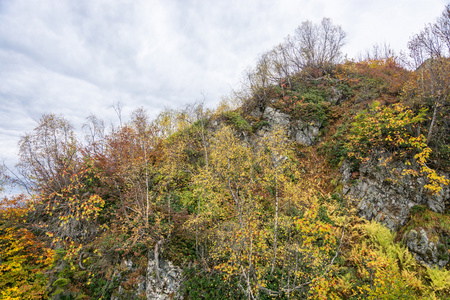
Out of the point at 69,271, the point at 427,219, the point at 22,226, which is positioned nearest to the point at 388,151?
the point at 427,219

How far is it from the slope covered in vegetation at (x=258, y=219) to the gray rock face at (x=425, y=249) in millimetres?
36

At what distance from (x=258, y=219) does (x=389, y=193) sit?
6.95m

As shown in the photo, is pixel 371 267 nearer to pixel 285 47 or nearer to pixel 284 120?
pixel 284 120

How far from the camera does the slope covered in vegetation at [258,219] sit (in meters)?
6.50

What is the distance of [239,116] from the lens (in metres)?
17.4

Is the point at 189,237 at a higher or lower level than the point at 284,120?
lower

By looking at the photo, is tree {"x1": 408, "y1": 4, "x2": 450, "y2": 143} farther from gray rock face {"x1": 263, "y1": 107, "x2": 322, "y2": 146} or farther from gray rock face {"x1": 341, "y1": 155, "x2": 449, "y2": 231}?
gray rock face {"x1": 263, "y1": 107, "x2": 322, "y2": 146}

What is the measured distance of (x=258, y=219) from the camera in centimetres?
885

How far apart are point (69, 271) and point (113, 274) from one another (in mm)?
1806

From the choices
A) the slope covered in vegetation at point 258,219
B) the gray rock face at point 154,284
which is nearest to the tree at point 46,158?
the slope covered in vegetation at point 258,219

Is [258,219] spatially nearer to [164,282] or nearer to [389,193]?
[164,282]

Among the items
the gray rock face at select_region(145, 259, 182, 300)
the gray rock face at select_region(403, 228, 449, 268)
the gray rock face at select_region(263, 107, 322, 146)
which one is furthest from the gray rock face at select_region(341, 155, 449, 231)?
the gray rock face at select_region(145, 259, 182, 300)

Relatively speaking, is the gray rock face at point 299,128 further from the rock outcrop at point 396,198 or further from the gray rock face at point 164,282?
the gray rock face at point 164,282

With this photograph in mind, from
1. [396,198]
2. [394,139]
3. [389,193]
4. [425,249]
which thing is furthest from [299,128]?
[425,249]
